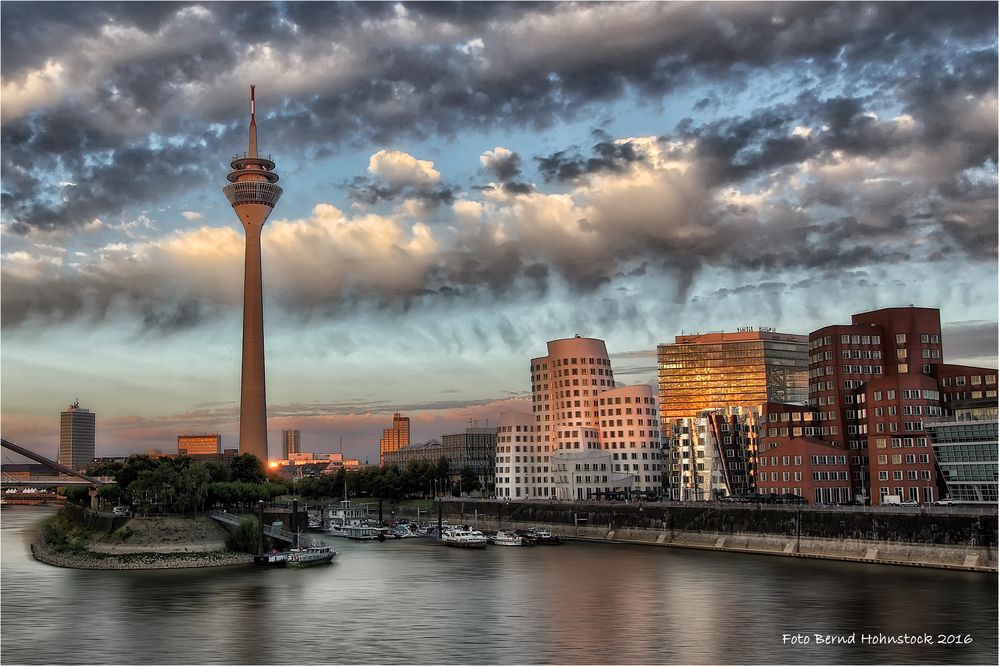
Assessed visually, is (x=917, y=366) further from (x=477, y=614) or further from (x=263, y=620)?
(x=263, y=620)

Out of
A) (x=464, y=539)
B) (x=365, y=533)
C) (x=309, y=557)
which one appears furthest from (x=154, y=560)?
(x=365, y=533)

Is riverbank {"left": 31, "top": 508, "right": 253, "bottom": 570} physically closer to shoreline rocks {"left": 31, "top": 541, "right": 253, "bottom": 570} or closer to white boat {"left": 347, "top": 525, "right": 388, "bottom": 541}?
shoreline rocks {"left": 31, "top": 541, "right": 253, "bottom": 570}

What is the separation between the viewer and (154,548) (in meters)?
129

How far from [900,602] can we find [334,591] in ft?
170

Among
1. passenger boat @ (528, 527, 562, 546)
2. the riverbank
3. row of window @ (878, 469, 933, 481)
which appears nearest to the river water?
the riverbank

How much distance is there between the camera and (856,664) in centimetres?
6412

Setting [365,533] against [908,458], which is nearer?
[908,458]

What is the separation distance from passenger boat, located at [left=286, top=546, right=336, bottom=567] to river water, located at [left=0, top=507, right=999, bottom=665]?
4.63m

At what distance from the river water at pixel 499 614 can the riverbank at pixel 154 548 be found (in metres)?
3.92

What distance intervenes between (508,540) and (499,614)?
83.3m

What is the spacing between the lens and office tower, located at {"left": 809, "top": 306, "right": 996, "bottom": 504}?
154125 millimetres

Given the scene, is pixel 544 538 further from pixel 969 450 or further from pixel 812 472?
pixel 969 450

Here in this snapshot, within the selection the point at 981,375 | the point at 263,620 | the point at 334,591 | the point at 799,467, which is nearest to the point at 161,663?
the point at 263,620

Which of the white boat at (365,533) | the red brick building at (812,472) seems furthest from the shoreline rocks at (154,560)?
the red brick building at (812,472)
